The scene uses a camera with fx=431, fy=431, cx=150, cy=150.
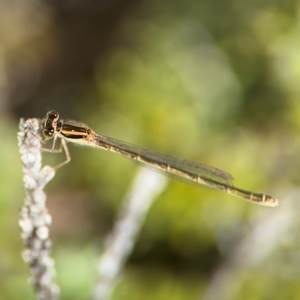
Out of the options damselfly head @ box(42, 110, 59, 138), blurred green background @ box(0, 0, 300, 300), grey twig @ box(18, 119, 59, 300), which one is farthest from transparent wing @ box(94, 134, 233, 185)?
grey twig @ box(18, 119, 59, 300)

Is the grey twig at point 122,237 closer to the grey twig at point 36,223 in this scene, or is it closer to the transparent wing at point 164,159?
the transparent wing at point 164,159

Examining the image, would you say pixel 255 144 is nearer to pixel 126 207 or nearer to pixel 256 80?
pixel 256 80

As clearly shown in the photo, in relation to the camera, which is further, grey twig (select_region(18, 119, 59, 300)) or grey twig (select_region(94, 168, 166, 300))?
grey twig (select_region(94, 168, 166, 300))

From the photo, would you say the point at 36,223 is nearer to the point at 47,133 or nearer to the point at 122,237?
the point at 122,237

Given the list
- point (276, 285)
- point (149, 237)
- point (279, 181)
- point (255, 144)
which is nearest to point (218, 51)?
point (255, 144)

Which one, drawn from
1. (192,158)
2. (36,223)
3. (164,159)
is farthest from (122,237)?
(192,158)

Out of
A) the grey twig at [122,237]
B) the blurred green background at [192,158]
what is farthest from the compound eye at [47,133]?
the blurred green background at [192,158]

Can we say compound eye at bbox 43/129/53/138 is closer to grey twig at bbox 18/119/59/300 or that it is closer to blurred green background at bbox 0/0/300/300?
blurred green background at bbox 0/0/300/300
